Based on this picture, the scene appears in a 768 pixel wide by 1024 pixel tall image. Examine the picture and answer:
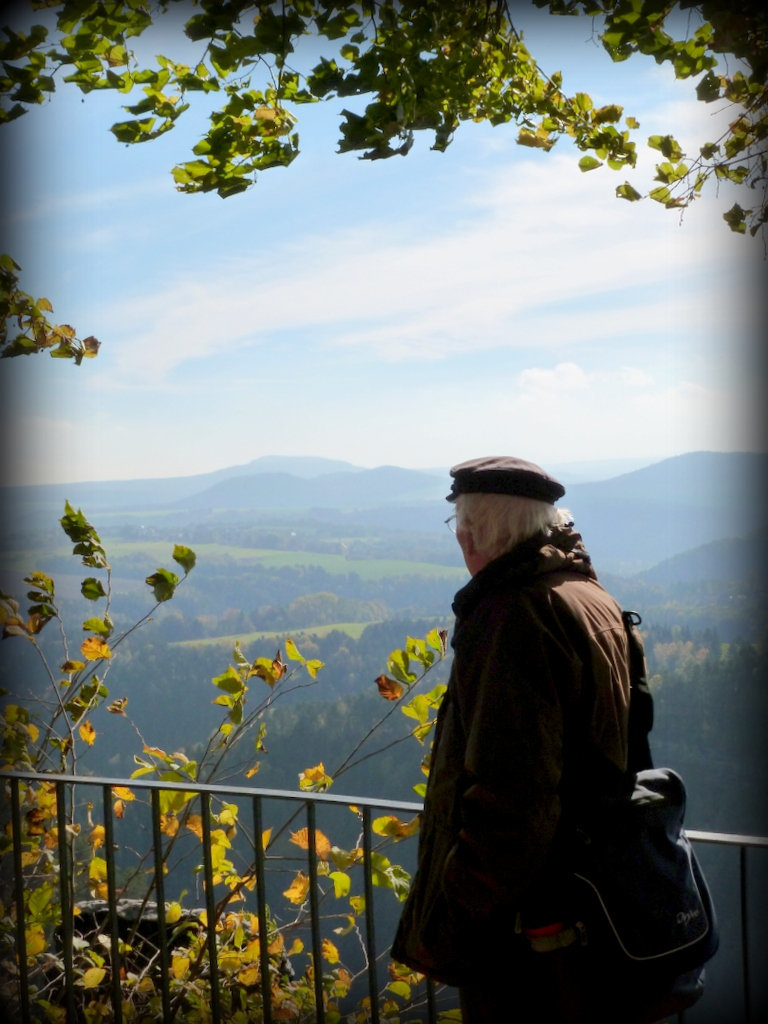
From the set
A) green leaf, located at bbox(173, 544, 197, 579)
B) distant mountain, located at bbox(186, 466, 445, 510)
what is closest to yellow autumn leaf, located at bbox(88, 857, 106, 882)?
green leaf, located at bbox(173, 544, 197, 579)

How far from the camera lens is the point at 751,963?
6.48ft

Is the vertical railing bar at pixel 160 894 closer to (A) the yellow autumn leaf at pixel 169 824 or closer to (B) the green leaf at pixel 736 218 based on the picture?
(A) the yellow autumn leaf at pixel 169 824

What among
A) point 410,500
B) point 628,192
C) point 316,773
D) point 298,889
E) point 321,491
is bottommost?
point 298,889

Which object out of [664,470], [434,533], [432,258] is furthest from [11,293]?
[664,470]

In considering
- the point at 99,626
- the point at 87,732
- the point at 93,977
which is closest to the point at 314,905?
the point at 93,977

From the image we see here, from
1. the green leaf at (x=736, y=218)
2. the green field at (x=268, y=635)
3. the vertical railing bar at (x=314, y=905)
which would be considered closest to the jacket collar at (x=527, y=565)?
the vertical railing bar at (x=314, y=905)

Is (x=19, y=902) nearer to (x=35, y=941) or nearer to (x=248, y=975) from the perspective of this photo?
(x=35, y=941)

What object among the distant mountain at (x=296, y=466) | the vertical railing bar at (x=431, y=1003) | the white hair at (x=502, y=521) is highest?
the distant mountain at (x=296, y=466)

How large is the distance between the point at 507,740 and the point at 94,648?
2076 mm

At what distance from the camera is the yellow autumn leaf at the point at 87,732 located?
3.49 m

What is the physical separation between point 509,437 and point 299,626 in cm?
597

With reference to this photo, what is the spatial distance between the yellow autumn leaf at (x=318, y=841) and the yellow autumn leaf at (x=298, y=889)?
0.15m

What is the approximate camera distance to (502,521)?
177 cm

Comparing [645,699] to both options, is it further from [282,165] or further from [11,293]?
[11,293]
